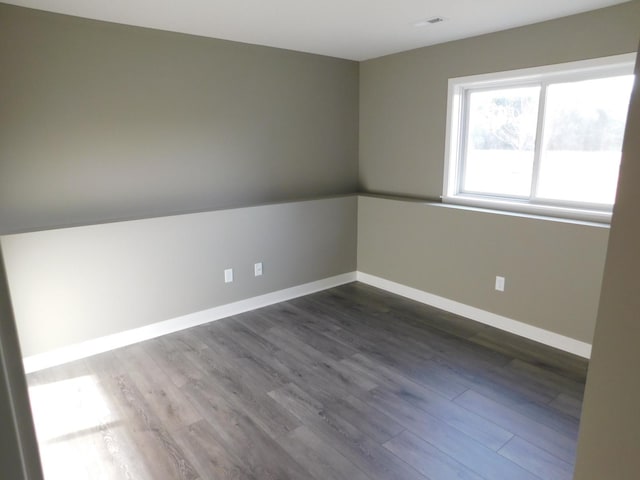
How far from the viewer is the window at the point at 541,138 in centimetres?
296

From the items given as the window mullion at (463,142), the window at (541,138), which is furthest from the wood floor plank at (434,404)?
the window mullion at (463,142)

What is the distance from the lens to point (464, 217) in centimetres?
364

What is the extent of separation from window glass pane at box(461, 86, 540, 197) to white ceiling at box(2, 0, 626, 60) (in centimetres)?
57

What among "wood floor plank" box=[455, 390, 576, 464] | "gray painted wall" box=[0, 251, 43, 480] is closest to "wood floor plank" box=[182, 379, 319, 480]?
"wood floor plank" box=[455, 390, 576, 464]

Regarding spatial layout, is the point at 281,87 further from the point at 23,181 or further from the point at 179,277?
the point at 23,181

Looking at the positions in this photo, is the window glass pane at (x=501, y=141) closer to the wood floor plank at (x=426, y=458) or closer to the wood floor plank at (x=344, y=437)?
the wood floor plank at (x=426, y=458)

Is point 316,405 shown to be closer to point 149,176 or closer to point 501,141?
point 149,176

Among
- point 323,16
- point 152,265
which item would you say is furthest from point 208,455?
point 323,16

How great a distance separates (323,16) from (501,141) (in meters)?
1.85

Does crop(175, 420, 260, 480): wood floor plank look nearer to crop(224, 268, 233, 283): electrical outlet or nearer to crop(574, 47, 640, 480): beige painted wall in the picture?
crop(224, 268, 233, 283): electrical outlet

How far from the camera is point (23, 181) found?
9.48ft

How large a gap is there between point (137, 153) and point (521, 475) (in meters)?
3.32

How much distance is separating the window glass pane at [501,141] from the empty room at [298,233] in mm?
19

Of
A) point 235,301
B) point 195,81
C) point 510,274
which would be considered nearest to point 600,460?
point 510,274
